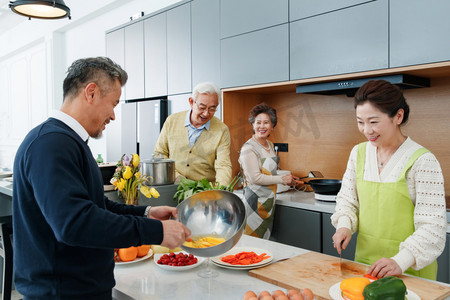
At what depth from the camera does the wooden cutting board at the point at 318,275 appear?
1203 millimetres

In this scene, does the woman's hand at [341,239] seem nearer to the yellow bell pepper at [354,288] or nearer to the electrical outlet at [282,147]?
the yellow bell pepper at [354,288]

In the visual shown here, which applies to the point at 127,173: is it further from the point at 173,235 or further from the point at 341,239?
the point at 341,239

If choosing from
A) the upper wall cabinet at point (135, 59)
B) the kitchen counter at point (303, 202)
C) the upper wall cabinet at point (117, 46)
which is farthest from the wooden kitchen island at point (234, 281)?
the upper wall cabinet at point (117, 46)

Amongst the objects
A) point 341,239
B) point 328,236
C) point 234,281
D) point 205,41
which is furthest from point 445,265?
point 205,41

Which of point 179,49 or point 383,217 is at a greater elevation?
point 179,49

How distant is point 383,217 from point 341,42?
1.45 metres

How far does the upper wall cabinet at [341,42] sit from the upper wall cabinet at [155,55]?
1.59 metres

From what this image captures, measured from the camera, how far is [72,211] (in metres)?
0.94

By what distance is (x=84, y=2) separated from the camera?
18.0 ft

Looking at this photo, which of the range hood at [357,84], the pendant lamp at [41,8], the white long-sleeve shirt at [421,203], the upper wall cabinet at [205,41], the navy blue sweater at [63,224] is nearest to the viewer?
the navy blue sweater at [63,224]

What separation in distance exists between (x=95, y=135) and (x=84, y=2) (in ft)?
16.3

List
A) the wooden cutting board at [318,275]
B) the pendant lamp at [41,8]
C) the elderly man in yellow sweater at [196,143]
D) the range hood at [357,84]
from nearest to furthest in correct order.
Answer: the wooden cutting board at [318,275]
the range hood at [357,84]
the elderly man in yellow sweater at [196,143]
the pendant lamp at [41,8]

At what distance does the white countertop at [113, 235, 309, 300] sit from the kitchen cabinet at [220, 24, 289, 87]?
72.6 inches

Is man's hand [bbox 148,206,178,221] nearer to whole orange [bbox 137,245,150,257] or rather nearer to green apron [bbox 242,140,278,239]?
whole orange [bbox 137,245,150,257]
